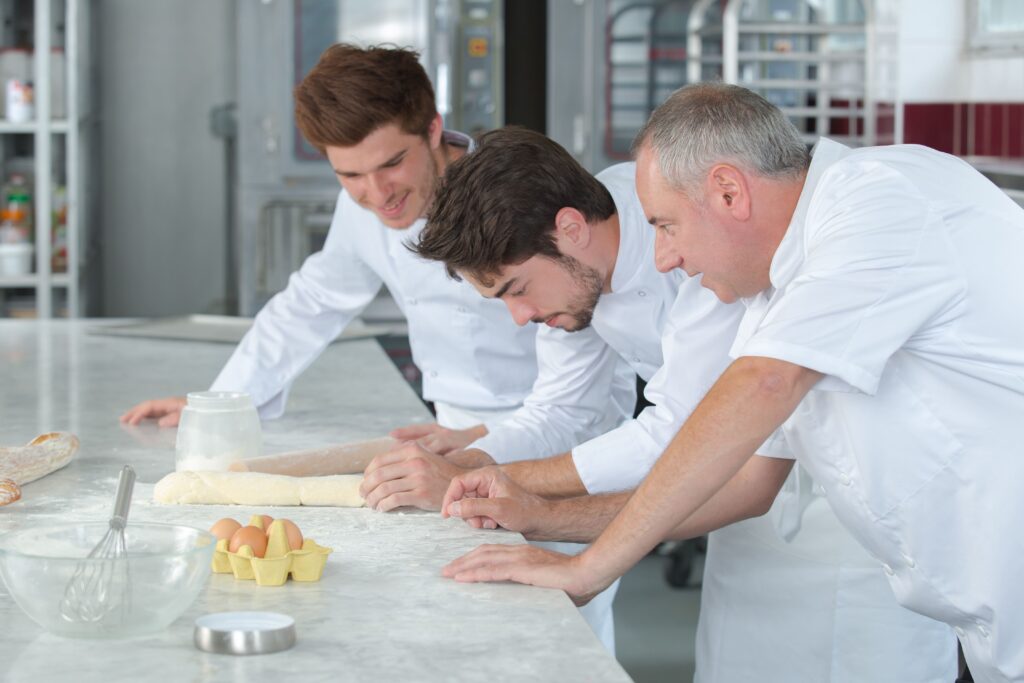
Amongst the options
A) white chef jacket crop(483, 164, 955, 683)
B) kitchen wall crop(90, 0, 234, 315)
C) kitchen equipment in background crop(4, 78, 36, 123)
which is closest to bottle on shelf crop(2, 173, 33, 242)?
kitchen equipment in background crop(4, 78, 36, 123)

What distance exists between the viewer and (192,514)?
1550 millimetres

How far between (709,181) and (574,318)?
471 millimetres

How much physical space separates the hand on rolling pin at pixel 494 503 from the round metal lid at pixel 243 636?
0.46 metres

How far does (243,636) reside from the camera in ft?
3.58

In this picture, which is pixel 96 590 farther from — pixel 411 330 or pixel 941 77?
pixel 941 77

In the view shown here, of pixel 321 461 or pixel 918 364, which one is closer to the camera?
pixel 918 364

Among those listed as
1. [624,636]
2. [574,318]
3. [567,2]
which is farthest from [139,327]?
[567,2]

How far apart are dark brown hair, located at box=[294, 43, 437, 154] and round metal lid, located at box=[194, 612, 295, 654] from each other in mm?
1132

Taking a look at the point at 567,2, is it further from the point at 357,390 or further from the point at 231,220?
the point at 357,390

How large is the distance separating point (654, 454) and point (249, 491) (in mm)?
545

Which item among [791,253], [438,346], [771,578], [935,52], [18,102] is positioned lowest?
[771,578]

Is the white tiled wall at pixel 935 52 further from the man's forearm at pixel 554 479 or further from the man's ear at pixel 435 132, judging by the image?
the man's forearm at pixel 554 479

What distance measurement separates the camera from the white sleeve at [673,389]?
5.65 ft

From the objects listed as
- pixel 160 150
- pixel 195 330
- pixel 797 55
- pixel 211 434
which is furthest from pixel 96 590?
pixel 160 150
